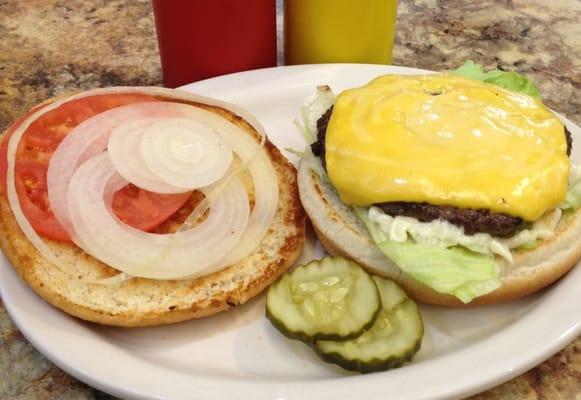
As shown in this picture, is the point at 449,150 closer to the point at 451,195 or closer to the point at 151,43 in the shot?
the point at 451,195

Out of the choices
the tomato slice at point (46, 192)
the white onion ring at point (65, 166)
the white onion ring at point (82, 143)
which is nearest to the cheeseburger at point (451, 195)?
the white onion ring at point (65, 166)

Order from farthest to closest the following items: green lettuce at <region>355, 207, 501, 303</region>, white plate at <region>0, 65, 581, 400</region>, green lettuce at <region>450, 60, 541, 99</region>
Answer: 1. green lettuce at <region>450, 60, 541, 99</region>
2. green lettuce at <region>355, 207, 501, 303</region>
3. white plate at <region>0, 65, 581, 400</region>

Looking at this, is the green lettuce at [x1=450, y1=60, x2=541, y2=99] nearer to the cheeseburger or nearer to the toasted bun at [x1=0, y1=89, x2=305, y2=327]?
the cheeseburger

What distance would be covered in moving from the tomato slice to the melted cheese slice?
0.50 m

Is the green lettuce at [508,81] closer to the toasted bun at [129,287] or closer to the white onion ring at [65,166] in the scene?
the white onion ring at [65,166]

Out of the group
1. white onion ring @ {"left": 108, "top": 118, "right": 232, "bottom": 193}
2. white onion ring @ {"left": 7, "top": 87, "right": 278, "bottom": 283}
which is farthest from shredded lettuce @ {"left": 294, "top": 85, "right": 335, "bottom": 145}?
white onion ring @ {"left": 108, "top": 118, "right": 232, "bottom": 193}

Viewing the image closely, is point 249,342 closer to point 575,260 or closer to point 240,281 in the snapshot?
point 240,281

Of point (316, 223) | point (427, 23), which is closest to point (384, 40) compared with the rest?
point (427, 23)

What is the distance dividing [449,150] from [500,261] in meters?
0.32

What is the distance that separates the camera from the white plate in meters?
1.53

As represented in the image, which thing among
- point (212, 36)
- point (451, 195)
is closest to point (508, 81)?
point (451, 195)

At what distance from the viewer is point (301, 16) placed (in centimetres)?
271

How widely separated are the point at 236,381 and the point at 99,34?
2.26 metres

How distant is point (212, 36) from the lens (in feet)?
8.48
